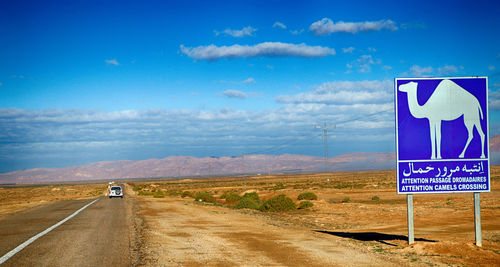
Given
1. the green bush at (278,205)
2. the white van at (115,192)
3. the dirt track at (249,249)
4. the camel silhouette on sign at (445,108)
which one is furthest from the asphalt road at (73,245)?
the white van at (115,192)

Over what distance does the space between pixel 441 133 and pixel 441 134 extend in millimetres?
29

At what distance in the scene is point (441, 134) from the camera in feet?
40.7

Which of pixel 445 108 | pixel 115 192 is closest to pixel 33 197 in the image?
pixel 115 192

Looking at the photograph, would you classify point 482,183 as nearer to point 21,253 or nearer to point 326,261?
point 326,261

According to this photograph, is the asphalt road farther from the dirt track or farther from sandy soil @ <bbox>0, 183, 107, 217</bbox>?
sandy soil @ <bbox>0, 183, 107, 217</bbox>

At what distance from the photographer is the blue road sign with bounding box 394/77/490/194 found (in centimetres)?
1231

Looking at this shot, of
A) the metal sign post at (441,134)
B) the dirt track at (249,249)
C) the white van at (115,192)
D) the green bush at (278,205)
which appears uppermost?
the metal sign post at (441,134)

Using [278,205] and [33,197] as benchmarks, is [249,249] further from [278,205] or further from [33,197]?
[33,197]

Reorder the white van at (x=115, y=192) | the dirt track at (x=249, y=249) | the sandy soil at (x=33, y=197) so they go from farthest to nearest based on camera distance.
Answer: the white van at (x=115, y=192), the sandy soil at (x=33, y=197), the dirt track at (x=249, y=249)

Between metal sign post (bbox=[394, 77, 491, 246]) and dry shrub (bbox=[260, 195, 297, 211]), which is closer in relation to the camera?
metal sign post (bbox=[394, 77, 491, 246])

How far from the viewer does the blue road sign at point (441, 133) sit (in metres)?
12.3

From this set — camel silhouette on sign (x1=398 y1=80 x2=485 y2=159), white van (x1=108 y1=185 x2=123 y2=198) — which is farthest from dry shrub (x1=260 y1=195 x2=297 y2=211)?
white van (x1=108 y1=185 x2=123 y2=198)

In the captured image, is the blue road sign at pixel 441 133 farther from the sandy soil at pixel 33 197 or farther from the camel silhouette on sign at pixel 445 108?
A: the sandy soil at pixel 33 197

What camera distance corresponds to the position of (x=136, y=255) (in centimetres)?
1110
